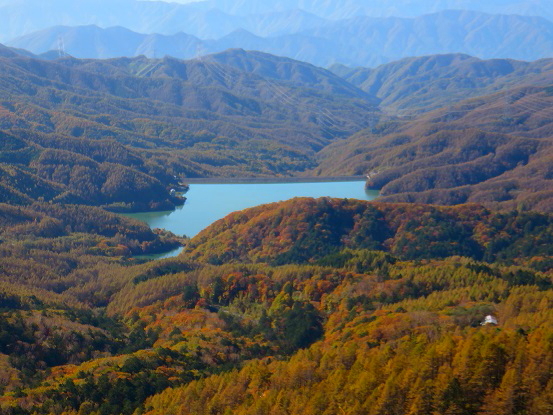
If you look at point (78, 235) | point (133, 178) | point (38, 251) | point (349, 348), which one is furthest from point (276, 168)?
point (349, 348)

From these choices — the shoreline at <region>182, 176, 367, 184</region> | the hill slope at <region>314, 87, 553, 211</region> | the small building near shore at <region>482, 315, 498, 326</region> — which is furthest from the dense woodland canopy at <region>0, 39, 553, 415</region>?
the shoreline at <region>182, 176, 367, 184</region>

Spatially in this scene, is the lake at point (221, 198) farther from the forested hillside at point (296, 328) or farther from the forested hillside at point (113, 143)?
the forested hillside at point (296, 328)

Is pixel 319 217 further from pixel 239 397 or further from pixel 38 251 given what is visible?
pixel 239 397

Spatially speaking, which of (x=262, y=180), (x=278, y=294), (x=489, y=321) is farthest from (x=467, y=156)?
(x=489, y=321)

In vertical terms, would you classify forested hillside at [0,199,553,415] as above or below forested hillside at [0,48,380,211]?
below

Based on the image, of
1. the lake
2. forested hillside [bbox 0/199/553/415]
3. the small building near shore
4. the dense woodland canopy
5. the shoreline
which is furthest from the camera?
the shoreline

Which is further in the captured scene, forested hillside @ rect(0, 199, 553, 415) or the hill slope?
the hill slope

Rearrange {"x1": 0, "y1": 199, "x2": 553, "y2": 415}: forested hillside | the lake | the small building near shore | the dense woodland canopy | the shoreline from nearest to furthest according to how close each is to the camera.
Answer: {"x1": 0, "y1": 199, "x2": 553, "y2": 415}: forested hillside
the dense woodland canopy
the small building near shore
the lake
the shoreline

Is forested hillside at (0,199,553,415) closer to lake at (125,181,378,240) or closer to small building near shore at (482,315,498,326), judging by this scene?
small building near shore at (482,315,498,326)
